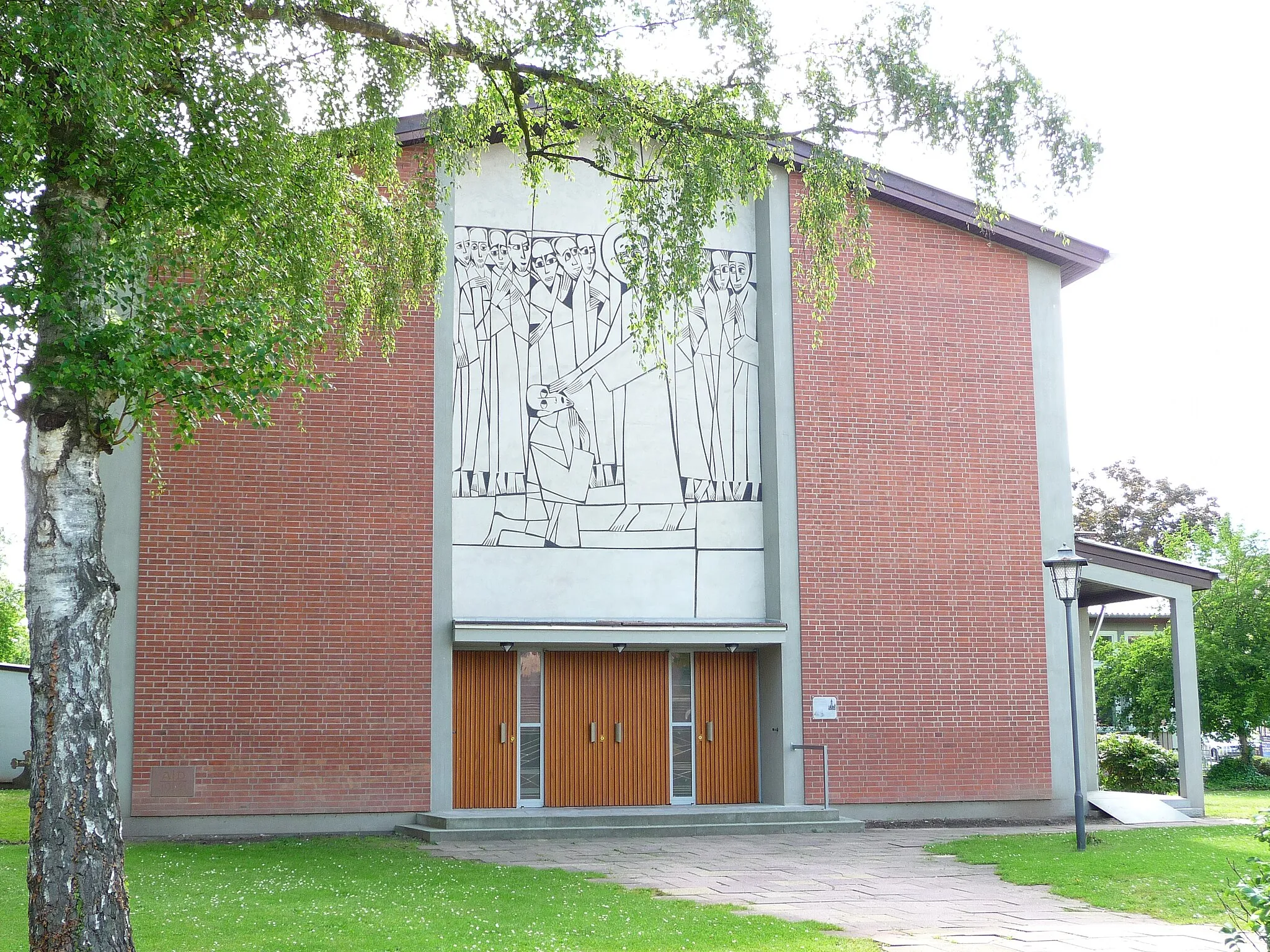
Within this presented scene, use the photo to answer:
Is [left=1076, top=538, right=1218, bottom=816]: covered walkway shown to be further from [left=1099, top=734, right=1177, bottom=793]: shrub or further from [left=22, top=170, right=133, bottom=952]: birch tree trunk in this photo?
[left=22, top=170, right=133, bottom=952]: birch tree trunk

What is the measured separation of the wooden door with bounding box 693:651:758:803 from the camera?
53.6ft

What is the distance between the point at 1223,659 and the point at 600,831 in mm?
16777

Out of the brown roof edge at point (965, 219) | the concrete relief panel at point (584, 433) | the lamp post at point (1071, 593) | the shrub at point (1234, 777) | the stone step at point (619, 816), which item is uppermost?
the brown roof edge at point (965, 219)

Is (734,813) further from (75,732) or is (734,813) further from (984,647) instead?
(75,732)

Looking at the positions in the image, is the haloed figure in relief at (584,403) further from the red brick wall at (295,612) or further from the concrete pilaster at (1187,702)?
the concrete pilaster at (1187,702)

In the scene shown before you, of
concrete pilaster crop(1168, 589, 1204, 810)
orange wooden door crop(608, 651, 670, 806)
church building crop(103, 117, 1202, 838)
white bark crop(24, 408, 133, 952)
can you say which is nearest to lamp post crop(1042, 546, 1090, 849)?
church building crop(103, 117, 1202, 838)

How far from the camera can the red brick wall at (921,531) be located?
16000 mm

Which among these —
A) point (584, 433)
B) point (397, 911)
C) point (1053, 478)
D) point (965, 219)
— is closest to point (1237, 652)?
point (1053, 478)

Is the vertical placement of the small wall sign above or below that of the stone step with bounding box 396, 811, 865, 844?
above

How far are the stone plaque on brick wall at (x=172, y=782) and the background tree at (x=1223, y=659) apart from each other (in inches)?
737

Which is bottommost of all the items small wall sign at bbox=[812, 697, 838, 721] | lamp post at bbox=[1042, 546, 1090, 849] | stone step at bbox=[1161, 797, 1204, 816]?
stone step at bbox=[1161, 797, 1204, 816]

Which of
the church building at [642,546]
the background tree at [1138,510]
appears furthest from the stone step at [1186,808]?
the background tree at [1138,510]

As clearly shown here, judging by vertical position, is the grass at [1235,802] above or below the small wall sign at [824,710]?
below

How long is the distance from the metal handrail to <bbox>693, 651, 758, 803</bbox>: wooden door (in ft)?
2.76
